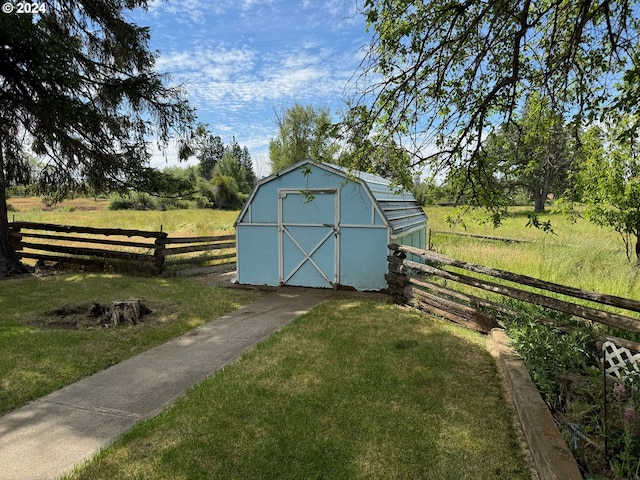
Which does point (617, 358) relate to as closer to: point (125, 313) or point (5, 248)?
point (125, 313)

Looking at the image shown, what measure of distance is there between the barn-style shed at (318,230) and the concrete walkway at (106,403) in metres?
2.87

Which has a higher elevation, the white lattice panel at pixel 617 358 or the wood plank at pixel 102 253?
the wood plank at pixel 102 253

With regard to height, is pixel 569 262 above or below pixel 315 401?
above

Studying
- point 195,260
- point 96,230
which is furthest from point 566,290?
A: point 96,230

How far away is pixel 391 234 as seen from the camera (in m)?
7.85

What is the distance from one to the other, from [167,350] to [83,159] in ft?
25.6

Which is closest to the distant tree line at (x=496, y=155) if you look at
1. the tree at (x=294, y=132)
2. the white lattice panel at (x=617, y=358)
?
the white lattice panel at (x=617, y=358)

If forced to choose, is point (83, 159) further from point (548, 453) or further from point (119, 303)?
point (548, 453)

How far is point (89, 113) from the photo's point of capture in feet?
27.8

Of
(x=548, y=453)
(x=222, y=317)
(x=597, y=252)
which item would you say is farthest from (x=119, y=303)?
(x=597, y=252)

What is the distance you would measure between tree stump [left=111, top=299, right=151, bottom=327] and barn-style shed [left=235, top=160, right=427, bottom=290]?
3257 millimetres

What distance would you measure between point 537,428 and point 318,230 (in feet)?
20.6

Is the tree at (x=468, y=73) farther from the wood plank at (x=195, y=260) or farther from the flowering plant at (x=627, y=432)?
the wood plank at (x=195, y=260)

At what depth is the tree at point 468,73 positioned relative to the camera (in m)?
3.93
